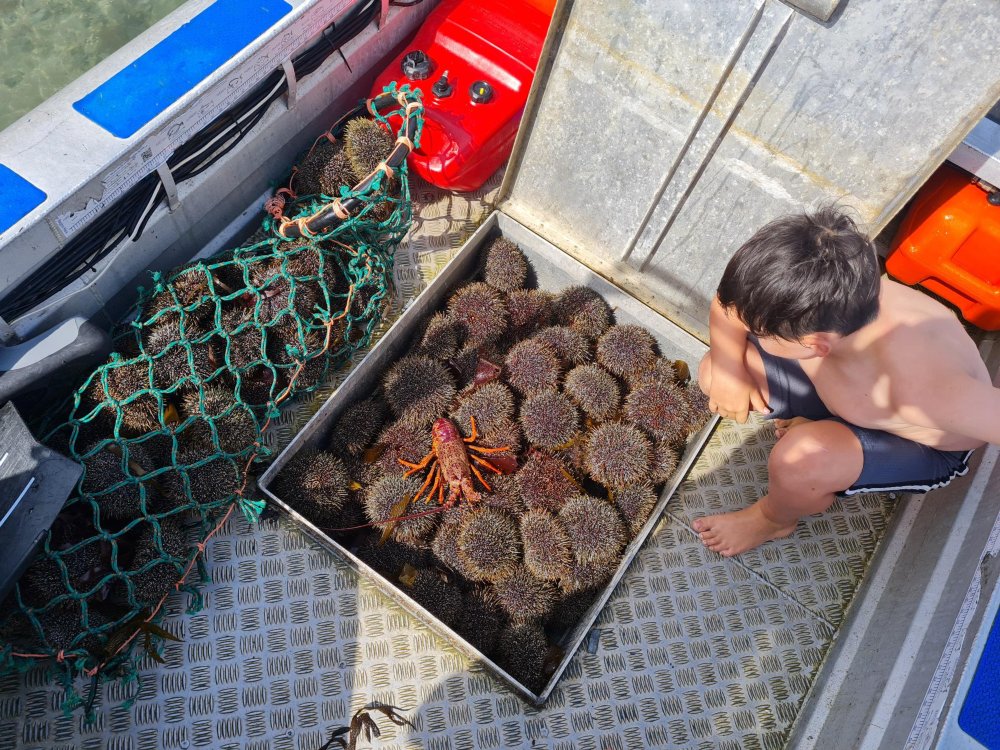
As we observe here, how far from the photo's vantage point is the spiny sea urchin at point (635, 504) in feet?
6.70

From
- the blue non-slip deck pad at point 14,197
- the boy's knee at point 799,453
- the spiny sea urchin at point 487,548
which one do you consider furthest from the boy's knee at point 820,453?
the blue non-slip deck pad at point 14,197

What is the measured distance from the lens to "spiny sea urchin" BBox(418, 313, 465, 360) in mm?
2246

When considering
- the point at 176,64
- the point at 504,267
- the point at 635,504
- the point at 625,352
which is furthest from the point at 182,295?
the point at 635,504

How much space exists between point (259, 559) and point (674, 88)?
1.79 metres

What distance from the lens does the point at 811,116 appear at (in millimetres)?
1799

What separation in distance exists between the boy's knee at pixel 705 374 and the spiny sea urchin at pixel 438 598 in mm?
936

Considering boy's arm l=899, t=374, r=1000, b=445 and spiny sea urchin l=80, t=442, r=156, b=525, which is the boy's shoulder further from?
spiny sea urchin l=80, t=442, r=156, b=525

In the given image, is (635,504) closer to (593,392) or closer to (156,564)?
(593,392)

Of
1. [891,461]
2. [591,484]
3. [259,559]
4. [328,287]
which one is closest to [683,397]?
[591,484]

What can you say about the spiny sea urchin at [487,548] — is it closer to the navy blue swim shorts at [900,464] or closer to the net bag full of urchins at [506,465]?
the net bag full of urchins at [506,465]

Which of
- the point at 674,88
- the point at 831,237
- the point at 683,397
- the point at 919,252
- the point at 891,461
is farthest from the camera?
the point at 919,252

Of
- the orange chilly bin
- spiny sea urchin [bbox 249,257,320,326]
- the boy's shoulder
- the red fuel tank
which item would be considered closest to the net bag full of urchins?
spiny sea urchin [bbox 249,257,320,326]

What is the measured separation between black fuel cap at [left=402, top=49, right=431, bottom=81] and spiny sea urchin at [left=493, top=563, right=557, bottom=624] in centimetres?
168

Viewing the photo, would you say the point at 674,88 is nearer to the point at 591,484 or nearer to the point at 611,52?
the point at 611,52
